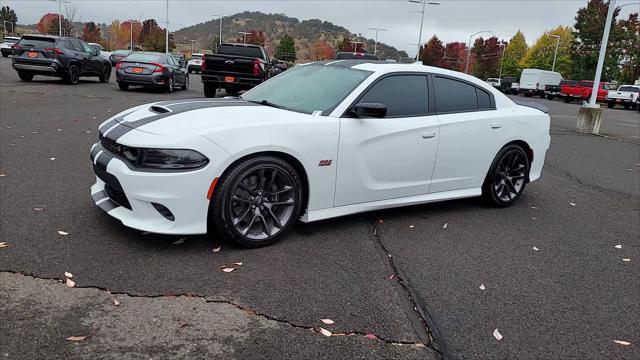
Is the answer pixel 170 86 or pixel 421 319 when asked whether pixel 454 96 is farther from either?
pixel 170 86

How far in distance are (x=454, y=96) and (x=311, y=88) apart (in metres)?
1.57

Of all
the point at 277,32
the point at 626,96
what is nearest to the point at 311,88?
the point at 626,96

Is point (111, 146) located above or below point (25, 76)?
above

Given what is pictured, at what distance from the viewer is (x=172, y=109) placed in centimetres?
437

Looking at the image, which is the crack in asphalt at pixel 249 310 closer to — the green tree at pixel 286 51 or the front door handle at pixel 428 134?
the front door handle at pixel 428 134

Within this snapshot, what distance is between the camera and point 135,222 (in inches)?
153

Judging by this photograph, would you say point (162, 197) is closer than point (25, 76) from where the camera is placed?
Yes

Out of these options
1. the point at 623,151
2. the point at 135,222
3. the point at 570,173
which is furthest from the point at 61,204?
the point at 623,151

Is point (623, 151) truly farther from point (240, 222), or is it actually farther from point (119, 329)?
point (119, 329)

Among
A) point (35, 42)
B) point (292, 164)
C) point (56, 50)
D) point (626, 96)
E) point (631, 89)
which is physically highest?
point (631, 89)

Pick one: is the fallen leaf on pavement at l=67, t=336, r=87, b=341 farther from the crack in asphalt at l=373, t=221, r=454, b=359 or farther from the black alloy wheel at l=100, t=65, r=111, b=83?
the black alloy wheel at l=100, t=65, r=111, b=83

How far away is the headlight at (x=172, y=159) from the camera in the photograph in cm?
379

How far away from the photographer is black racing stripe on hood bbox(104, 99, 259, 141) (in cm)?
412

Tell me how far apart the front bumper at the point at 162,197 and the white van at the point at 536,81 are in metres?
47.4
